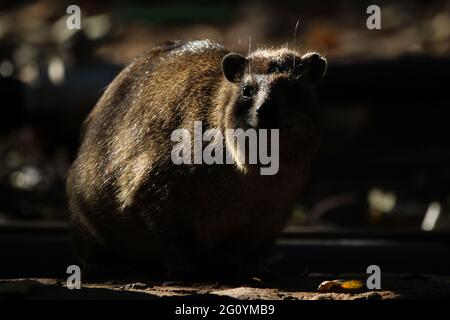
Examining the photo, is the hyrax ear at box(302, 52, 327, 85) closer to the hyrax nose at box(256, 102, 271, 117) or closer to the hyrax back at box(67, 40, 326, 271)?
the hyrax back at box(67, 40, 326, 271)

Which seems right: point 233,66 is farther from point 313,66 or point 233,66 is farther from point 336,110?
point 336,110

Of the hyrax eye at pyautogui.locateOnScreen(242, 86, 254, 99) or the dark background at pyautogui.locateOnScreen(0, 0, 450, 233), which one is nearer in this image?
the hyrax eye at pyautogui.locateOnScreen(242, 86, 254, 99)

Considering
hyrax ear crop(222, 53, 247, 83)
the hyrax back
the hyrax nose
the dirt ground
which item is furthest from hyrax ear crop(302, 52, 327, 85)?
the dirt ground

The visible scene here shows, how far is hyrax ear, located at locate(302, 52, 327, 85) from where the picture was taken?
675 cm

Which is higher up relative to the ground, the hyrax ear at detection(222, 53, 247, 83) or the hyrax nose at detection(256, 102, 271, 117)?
the hyrax ear at detection(222, 53, 247, 83)

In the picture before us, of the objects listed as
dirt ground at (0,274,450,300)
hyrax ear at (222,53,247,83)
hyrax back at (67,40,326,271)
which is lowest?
dirt ground at (0,274,450,300)

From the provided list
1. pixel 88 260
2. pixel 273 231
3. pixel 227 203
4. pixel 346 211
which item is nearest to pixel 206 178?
pixel 227 203

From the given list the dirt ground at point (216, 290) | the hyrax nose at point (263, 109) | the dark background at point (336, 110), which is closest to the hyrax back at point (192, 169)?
the hyrax nose at point (263, 109)

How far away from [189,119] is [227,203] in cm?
66

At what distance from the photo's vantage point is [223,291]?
611 centimetres

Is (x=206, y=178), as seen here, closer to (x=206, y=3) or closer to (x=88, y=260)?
(x=88, y=260)

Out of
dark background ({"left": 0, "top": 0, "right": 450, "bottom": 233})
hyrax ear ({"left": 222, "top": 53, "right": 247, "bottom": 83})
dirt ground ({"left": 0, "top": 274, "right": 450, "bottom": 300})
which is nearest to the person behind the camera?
dirt ground ({"left": 0, "top": 274, "right": 450, "bottom": 300})

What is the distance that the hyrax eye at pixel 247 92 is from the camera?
652cm

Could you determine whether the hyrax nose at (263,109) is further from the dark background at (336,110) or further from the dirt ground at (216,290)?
the dark background at (336,110)
